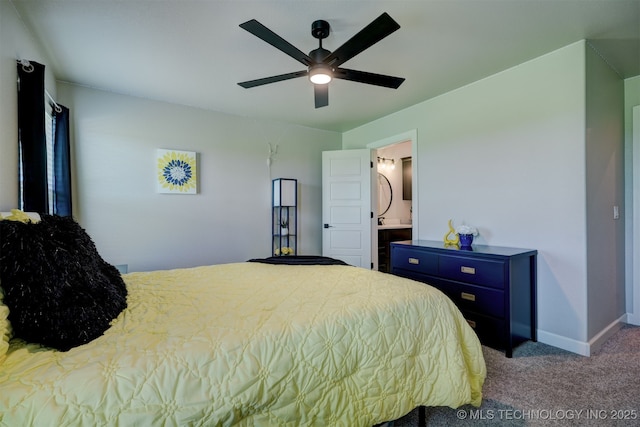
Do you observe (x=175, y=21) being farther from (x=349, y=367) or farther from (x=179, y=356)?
(x=349, y=367)

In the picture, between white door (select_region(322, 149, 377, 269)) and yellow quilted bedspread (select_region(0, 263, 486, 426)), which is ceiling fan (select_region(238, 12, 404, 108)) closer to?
yellow quilted bedspread (select_region(0, 263, 486, 426))

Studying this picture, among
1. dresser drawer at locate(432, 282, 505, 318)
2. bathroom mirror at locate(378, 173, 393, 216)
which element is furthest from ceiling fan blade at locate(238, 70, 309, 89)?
bathroom mirror at locate(378, 173, 393, 216)

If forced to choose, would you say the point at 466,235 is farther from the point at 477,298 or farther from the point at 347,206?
the point at 347,206

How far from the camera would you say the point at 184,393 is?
33.4 inches

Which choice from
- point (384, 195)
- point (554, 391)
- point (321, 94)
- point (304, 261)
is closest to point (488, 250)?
point (554, 391)

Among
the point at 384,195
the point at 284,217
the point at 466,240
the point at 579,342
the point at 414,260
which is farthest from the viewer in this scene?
the point at 384,195

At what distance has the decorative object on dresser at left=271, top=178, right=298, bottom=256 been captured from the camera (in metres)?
3.98

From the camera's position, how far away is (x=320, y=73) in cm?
191

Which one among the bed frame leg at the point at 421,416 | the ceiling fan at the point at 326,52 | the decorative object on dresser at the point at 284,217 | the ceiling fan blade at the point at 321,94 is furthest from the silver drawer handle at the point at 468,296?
the decorative object on dresser at the point at 284,217

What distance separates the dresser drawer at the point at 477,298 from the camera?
7.44 ft

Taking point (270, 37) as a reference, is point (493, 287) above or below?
below

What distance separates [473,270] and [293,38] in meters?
2.30

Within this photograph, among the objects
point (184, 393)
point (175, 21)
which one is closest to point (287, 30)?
point (175, 21)

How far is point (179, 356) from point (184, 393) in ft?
0.35
